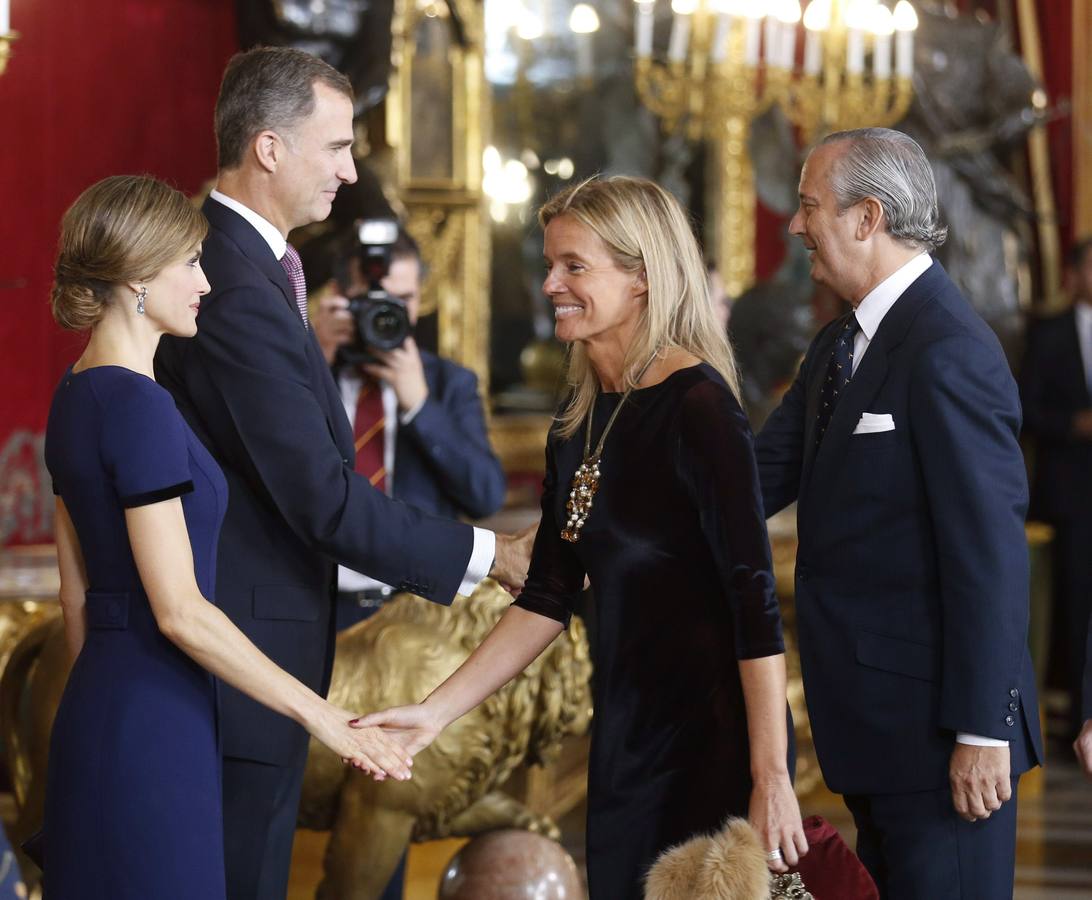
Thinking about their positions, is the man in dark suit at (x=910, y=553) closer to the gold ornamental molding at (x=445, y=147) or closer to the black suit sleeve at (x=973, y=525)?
the black suit sleeve at (x=973, y=525)

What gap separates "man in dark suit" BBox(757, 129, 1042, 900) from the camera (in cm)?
239

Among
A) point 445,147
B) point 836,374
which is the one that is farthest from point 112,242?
point 445,147

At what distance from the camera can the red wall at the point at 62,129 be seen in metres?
5.00

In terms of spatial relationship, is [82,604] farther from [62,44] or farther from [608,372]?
[62,44]

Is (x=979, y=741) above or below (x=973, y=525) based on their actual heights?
below

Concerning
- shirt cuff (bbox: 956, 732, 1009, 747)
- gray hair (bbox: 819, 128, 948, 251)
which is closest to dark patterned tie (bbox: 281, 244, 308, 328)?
gray hair (bbox: 819, 128, 948, 251)

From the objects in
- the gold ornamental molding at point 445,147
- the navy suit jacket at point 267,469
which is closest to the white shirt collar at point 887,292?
the navy suit jacket at point 267,469

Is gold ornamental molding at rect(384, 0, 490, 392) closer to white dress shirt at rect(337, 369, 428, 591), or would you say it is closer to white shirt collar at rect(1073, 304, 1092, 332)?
white dress shirt at rect(337, 369, 428, 591)

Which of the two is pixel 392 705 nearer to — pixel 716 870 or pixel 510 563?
pixel 510 563

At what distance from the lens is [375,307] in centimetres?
379

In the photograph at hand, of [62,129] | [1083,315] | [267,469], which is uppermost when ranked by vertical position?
[62,129]

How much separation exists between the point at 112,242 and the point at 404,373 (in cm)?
155

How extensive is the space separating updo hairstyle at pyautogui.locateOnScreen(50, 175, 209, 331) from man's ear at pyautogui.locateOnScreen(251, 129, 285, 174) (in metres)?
0.36

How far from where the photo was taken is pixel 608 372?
2467 mm
